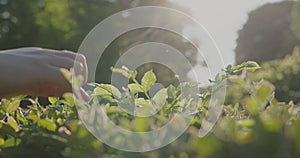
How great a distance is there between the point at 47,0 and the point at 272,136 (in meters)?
25.6

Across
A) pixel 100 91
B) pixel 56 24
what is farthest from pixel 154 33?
pixel 100 91

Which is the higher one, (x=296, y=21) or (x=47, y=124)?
(x=296, y=21)

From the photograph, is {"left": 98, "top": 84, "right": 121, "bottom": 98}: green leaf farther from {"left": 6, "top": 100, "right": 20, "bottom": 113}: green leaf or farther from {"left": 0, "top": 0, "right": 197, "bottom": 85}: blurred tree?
{"left": 0, "top": 0, "right": 197, "bottom": 85}: blurred tree

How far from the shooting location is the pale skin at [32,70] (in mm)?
1408

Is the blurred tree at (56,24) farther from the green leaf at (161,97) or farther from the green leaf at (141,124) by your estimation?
the green leaf at (141,124)

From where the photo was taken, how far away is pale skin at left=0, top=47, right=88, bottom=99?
1.41 metres

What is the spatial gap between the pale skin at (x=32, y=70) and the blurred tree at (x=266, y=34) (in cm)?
2855

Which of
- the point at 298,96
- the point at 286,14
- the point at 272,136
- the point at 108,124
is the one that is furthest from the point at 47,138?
the point at 286,14

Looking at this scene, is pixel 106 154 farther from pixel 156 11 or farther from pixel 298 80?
pixel 156 11

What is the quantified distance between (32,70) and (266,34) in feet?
104

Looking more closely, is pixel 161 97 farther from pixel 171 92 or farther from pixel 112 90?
pixel 112 90

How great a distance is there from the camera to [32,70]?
139 centimetres

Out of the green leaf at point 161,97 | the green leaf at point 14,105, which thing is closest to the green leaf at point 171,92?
the green leaf at point 161,97

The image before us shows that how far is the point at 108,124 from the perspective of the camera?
96 centimetres
